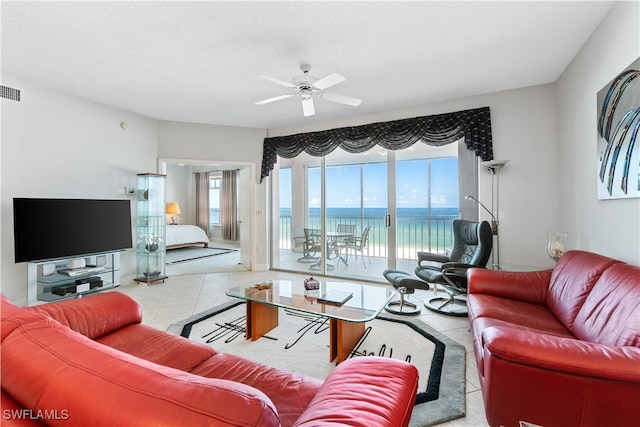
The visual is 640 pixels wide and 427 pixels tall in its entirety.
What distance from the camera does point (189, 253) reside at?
24.4 feet

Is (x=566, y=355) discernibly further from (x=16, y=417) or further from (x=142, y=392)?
(x=16, y=417)

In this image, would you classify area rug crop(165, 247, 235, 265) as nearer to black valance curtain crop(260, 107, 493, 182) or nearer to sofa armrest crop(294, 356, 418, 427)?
black valance curtain crop(260, 107, 493, 182)

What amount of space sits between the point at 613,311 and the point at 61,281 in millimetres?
5054

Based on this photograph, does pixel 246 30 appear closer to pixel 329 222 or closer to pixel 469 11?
pixel 469 11

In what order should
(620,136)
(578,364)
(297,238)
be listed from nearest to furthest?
(578,364) < (620,136) < (297,238)

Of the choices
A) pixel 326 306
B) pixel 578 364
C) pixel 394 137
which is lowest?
pixel 326 306

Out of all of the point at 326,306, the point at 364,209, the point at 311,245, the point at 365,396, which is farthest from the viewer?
the point at 311,245

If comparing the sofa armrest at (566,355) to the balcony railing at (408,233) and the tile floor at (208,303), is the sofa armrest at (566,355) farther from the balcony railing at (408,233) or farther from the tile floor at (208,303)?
the balcony railing at (408,233)

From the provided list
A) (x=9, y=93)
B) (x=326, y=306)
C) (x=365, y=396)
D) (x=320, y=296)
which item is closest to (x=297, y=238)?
(x=320, y=296)

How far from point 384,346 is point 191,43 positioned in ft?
10.2

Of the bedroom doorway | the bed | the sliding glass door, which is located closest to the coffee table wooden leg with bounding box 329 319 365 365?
the sliding glass door

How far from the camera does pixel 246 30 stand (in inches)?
94.0

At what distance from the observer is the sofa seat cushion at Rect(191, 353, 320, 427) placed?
3.73 ft

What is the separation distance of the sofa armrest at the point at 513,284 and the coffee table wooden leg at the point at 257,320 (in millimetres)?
1831
